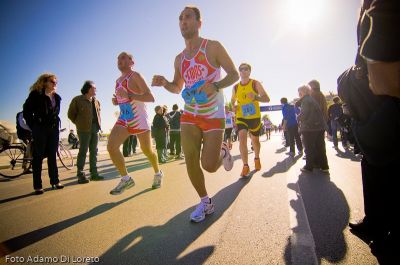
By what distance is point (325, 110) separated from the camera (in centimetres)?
682

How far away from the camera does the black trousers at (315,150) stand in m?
5.90

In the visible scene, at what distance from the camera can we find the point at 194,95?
3309mm

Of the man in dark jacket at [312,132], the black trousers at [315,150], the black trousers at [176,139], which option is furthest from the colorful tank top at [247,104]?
the black trousers at [176,139]

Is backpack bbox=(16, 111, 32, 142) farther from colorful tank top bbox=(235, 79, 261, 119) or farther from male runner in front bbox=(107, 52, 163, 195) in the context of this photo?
colorful tank top bbox=(235, 79, 261, 119)

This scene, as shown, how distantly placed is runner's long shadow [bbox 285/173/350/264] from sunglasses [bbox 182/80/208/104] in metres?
1.71

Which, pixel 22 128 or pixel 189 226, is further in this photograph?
pixel 22 128

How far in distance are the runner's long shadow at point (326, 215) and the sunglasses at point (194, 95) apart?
1.71 meters

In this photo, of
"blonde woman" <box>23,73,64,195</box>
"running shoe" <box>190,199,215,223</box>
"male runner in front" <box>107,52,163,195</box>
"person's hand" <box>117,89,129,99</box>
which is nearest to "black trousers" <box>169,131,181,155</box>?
"blonde woman" <box>23,73,64,195</box>

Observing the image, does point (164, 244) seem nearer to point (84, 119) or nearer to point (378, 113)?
point (378, 113)

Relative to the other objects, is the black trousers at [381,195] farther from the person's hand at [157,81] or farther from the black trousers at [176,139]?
the black trousers at [176,139]

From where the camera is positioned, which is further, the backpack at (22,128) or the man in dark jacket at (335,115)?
the man in dark jacket at (335,115)

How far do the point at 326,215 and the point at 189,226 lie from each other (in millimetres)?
1501

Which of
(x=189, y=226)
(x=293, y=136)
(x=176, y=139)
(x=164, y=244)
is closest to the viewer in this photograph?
(x=164, y=244)

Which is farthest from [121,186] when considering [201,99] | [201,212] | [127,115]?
[201,99]
